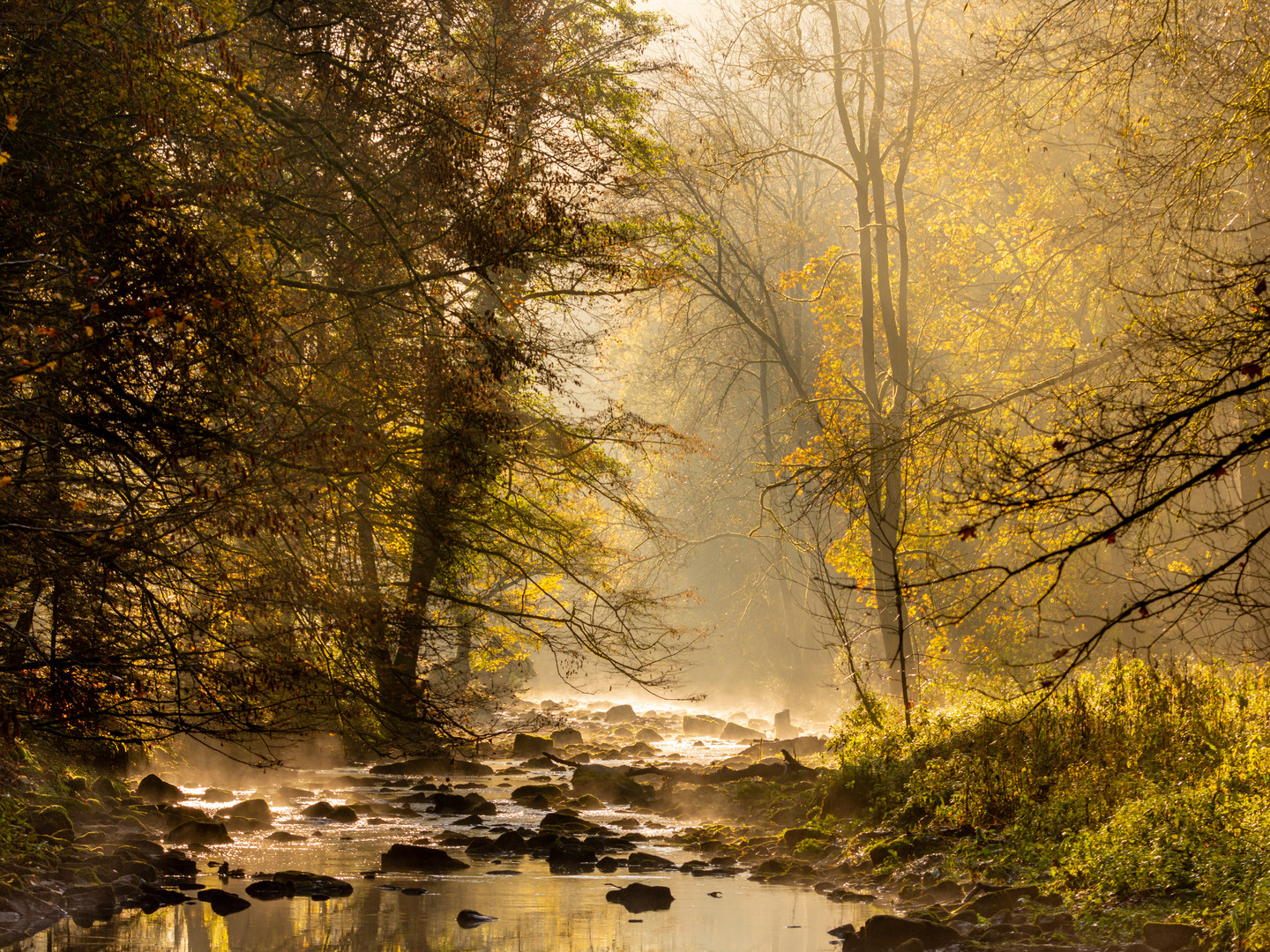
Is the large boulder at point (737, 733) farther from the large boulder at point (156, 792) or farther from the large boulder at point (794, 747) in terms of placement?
the large boulder at point (156, 792)

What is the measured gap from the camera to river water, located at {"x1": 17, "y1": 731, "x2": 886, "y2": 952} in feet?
26.5

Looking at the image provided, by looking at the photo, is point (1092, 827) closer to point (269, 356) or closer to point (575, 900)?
point (575, 900)

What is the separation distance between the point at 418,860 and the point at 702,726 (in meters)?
17.7

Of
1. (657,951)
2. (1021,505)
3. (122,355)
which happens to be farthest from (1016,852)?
(122,355)

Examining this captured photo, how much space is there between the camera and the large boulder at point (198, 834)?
11.7 m

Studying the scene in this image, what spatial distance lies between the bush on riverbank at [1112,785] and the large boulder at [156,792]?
321 inches

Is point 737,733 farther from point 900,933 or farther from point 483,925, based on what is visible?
point 900,933

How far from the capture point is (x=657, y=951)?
26.5ft

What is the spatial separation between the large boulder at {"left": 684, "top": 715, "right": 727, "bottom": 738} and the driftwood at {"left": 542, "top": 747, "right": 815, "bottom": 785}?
29.7 feet

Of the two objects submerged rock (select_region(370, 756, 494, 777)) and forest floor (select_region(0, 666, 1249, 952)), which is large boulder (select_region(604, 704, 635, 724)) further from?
forest floor (select_region(0, 666, 1249, 952))

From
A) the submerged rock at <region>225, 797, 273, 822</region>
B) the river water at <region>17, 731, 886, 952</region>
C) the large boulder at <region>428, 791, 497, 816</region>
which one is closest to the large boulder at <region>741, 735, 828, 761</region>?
the large boulder at <region>428, 791, 497, 816</region>

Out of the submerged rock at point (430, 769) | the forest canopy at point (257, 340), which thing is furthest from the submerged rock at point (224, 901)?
the submerged rock at point (430, 769)

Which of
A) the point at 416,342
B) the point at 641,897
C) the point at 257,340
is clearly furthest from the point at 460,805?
A: the point at 257,340

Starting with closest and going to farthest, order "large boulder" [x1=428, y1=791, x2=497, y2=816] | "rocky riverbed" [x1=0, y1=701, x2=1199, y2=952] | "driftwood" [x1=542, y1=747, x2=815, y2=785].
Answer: "rocky riverbed" [x1=0, y1=701, x2=1199, y2=952] → "large boulder" [x1=428, y1=791, x2=497, y2=816] → "driftwood" [x1=542, y1=747, x2=815, y2=785]
